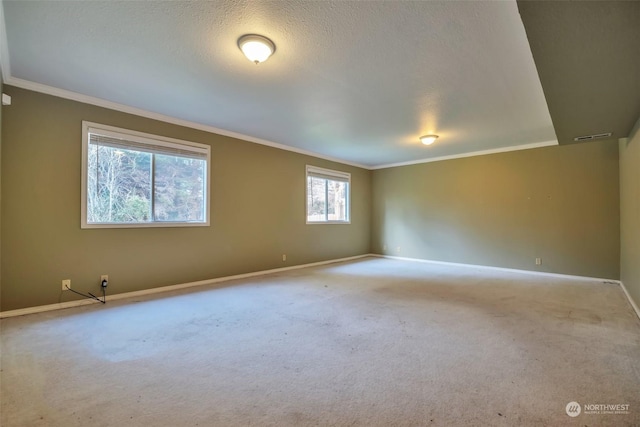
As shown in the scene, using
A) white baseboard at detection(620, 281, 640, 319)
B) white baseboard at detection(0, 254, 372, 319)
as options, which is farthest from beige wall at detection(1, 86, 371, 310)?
white baseboard at detection(620, 281, 640, 319)

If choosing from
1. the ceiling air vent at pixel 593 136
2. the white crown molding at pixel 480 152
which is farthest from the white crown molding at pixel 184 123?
the ceiling air vent at pixel 593 136

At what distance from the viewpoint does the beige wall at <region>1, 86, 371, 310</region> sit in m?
3.07

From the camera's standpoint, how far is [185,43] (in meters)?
2.36

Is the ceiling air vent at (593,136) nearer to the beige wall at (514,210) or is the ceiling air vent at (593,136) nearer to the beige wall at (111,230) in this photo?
the beige wall at (514,210)

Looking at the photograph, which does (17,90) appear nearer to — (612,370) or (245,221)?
(245,221)

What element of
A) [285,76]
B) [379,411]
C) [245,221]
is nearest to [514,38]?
[285,76]

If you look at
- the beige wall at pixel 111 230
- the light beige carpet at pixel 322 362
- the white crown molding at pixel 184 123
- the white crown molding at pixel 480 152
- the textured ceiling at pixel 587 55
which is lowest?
the light beige carpet at pixel 322 362

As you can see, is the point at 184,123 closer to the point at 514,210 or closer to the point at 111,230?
the point at 111,230

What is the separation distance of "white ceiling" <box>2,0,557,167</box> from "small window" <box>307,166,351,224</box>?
81.9 inches

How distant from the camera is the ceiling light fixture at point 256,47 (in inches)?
88.4

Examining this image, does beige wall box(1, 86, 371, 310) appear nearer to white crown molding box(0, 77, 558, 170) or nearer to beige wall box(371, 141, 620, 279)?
white crown molding box(0, 77, 558, 170)

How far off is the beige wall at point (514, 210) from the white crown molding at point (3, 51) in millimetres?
6792

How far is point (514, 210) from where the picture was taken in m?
5.62

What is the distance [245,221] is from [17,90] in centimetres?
312
